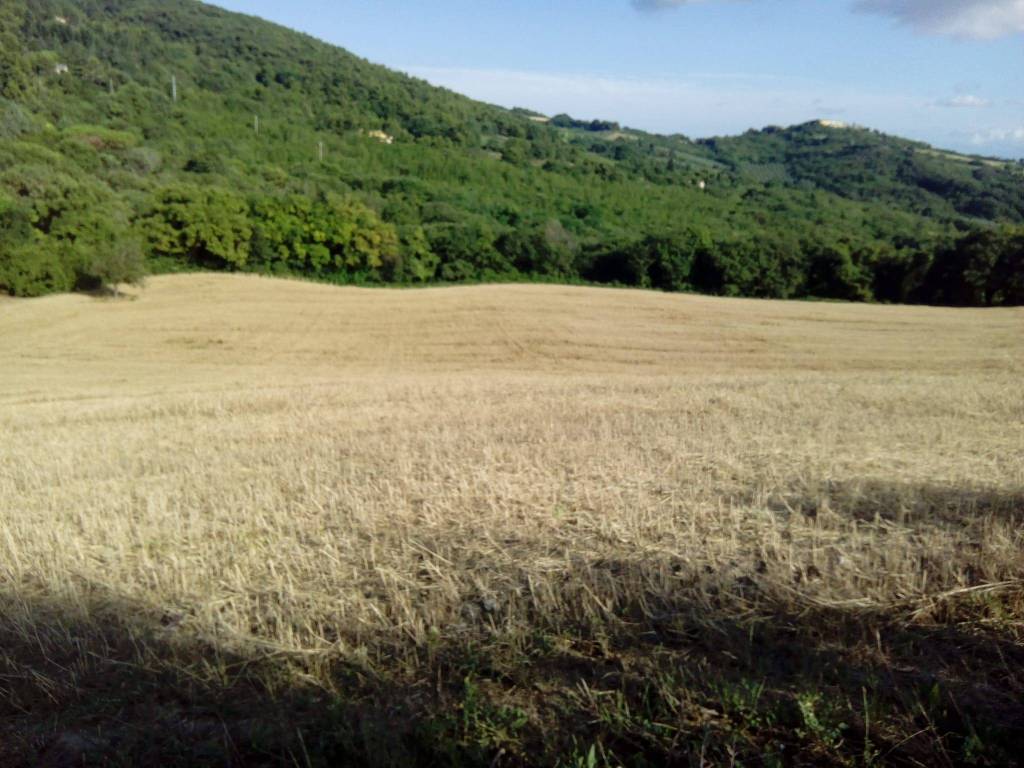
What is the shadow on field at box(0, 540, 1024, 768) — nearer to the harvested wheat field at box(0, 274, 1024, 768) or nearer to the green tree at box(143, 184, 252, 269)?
the harvested wheat field at box(0, 274, 1024, 768)

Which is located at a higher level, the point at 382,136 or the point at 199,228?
the point at 382,136

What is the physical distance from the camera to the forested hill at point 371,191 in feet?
191

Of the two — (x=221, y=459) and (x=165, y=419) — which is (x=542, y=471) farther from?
(x=165, y=419)

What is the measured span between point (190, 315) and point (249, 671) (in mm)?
40493

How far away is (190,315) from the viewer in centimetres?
4094

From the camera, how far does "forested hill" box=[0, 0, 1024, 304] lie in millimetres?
58188

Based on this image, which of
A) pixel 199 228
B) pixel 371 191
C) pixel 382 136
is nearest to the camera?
pixel 199 228

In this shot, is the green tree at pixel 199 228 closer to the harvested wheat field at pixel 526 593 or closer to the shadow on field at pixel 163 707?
the harvested wheat field at pixel 526 593

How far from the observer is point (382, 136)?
152 m

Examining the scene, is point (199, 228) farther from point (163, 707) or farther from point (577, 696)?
point (577, 696)

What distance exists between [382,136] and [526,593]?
15777 cm

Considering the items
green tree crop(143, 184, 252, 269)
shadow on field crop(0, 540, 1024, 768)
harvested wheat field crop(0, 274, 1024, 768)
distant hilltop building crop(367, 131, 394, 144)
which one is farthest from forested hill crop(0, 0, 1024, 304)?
shadow on field crop(0, 540, 1024, 768)

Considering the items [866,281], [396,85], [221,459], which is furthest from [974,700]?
[396,85]

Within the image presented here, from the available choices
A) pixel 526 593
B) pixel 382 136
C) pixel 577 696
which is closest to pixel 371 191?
pixel 382 136
